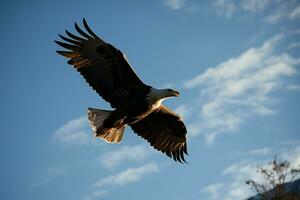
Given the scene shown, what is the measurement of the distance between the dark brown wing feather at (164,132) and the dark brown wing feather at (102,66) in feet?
4.44

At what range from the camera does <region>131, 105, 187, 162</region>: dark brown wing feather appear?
45.6 feet

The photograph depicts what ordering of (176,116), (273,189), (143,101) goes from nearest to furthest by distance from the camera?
(143,101)
(176,116)
(273,189)

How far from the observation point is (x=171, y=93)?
41.0 feet

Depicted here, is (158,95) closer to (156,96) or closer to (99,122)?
(156,96)

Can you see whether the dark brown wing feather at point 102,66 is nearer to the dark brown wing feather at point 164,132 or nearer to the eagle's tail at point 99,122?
the eagle's tail at point 99,122

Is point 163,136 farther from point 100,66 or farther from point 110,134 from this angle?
point 100,66

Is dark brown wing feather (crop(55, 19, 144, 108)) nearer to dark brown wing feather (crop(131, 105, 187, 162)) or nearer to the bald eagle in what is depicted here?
the bald eagle

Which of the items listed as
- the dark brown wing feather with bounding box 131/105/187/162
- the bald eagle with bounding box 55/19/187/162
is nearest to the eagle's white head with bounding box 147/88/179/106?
the bald eagle with bounding box 55/19/187/162

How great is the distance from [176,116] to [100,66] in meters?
2.17

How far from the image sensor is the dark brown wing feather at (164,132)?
1390 cm

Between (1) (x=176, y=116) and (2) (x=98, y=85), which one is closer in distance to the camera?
(2) (x=98, y=85)

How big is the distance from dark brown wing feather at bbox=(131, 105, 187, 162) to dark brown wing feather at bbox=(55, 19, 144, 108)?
1352 mm

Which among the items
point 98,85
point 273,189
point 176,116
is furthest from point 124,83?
point 273,189

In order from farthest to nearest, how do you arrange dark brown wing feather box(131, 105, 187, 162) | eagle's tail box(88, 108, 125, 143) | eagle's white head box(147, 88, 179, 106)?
dark brown wing feather box(131, 105, 187, 162), eagle's tail box(88, 108, 125, 143), eagle's white head box(147, 88, 179, 106)
